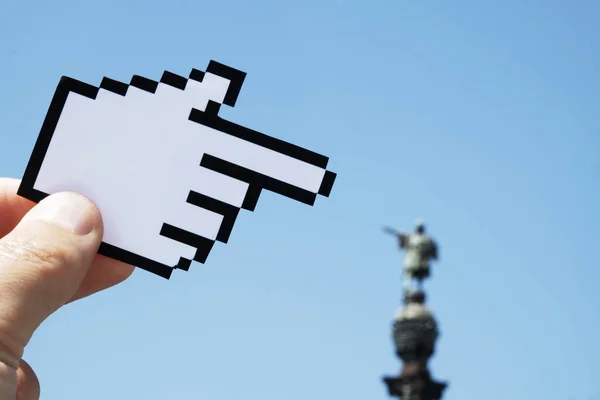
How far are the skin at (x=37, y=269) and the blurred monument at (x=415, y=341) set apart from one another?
55.4 m

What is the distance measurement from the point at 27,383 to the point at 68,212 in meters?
1.06

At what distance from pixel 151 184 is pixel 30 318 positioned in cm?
144

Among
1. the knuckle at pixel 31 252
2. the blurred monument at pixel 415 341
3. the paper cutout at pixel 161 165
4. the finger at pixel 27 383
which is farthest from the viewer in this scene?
the blurred monument at pixel 415 341

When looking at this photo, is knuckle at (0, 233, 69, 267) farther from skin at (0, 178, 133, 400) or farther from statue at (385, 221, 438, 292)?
statue at (385, 221, 438, 292)

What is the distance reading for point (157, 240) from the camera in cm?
576

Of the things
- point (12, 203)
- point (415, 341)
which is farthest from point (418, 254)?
point (12, 203)

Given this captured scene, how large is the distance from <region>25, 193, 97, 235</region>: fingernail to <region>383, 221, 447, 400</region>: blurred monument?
2177 inches

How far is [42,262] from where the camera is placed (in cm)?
479

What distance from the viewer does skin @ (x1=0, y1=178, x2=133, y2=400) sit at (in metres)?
4.56

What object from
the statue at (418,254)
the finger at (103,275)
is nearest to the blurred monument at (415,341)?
the statue at (418,254)

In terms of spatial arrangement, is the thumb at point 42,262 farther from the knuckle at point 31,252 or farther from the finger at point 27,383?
the finger at point 27,383

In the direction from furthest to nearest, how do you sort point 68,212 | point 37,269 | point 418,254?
point 418,254 → point 68,212 → point 37,269

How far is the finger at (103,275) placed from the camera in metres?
6.02

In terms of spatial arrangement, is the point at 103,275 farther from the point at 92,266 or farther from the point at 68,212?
the point at 68,212
